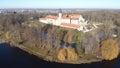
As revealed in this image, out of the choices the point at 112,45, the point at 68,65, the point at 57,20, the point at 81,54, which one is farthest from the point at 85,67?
the point at 57,20

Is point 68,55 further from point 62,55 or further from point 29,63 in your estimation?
point 29,63

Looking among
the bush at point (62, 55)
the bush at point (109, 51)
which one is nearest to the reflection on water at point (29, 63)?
the bush at point (109, 51)

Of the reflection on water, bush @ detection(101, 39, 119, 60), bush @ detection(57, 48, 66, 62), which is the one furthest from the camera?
bush @ detection(101, 39, 119, 60)

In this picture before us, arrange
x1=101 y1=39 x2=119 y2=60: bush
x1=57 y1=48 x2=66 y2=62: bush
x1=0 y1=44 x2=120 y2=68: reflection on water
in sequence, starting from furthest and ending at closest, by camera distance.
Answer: x1=101 y1=39 x2=119 y2=60: bush
x1=57 y1=48 x2=66 y2=62: bush
x1=0 y1=44 x2=120 y2=68: reflection on water

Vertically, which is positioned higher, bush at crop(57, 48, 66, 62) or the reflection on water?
bush at crop(57, 48, 66, 62)

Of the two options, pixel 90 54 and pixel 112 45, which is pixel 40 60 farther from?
pixel 112 45

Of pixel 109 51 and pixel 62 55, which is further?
pixel 109 51

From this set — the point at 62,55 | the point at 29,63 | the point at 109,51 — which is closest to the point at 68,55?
the point at 62,55

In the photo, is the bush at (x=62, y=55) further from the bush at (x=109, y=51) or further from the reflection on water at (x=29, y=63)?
the bush at (x=109, y=51)

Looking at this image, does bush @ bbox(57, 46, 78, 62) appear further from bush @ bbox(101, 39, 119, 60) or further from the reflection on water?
bush @ bbox(101, 39, 119, 60)

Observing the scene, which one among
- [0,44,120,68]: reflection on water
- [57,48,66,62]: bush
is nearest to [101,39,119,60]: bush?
[0,44,120,68]: reflection on water

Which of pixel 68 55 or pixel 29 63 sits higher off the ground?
pixel 68 55
